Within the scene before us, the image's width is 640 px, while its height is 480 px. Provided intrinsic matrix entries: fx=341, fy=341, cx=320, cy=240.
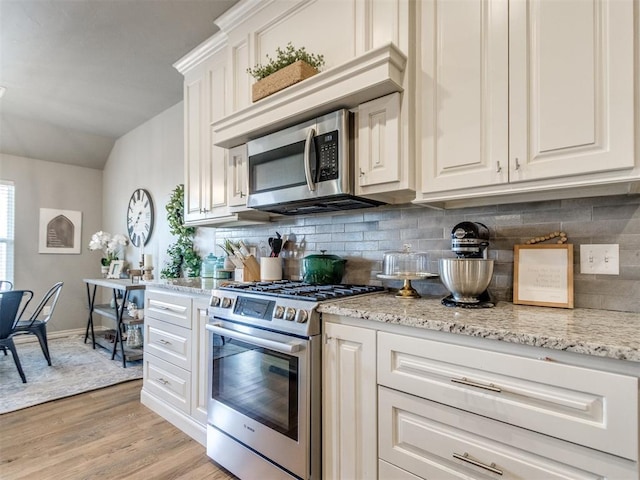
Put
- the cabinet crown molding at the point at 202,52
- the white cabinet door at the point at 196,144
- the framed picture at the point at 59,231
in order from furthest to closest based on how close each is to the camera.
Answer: the framed picture at the point at 59,231 < the white cabinet door at the point at 196,144 < the cabinet crown molding at the point at 202,52

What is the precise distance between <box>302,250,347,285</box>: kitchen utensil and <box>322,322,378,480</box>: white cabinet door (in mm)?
570

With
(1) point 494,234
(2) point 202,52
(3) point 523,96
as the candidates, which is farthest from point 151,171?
(3) point 523,96

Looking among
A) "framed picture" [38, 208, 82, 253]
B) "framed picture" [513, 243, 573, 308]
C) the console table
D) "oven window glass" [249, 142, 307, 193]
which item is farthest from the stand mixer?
"framed picture" [38, 208, 82, 253]

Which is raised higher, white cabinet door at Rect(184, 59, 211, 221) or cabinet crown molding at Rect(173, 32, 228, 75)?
cabinet crown molding at Rect(173, 32, 228, 75)

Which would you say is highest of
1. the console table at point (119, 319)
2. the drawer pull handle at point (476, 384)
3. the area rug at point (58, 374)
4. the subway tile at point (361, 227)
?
the subway tile at point (361, 227)

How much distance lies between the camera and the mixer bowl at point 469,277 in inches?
54.8

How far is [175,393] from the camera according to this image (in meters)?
2.37

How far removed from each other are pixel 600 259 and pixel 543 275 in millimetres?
205

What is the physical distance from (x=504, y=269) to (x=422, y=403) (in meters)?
0.76

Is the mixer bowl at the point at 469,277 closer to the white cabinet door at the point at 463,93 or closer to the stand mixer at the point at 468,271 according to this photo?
the stand mixer at the point at 468,271

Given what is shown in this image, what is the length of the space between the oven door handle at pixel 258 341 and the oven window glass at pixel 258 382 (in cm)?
5

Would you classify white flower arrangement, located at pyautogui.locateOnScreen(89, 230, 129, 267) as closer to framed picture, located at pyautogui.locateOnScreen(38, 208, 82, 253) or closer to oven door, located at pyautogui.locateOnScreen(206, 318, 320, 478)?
framed picture, located at pyautogui.locateOnScreen(38, 208, 82, 253)

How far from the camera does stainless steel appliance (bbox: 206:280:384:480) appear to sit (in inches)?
58.1

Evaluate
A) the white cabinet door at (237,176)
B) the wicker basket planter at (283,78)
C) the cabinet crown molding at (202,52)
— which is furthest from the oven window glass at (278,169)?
the cabinet crown molding at (202,52)
